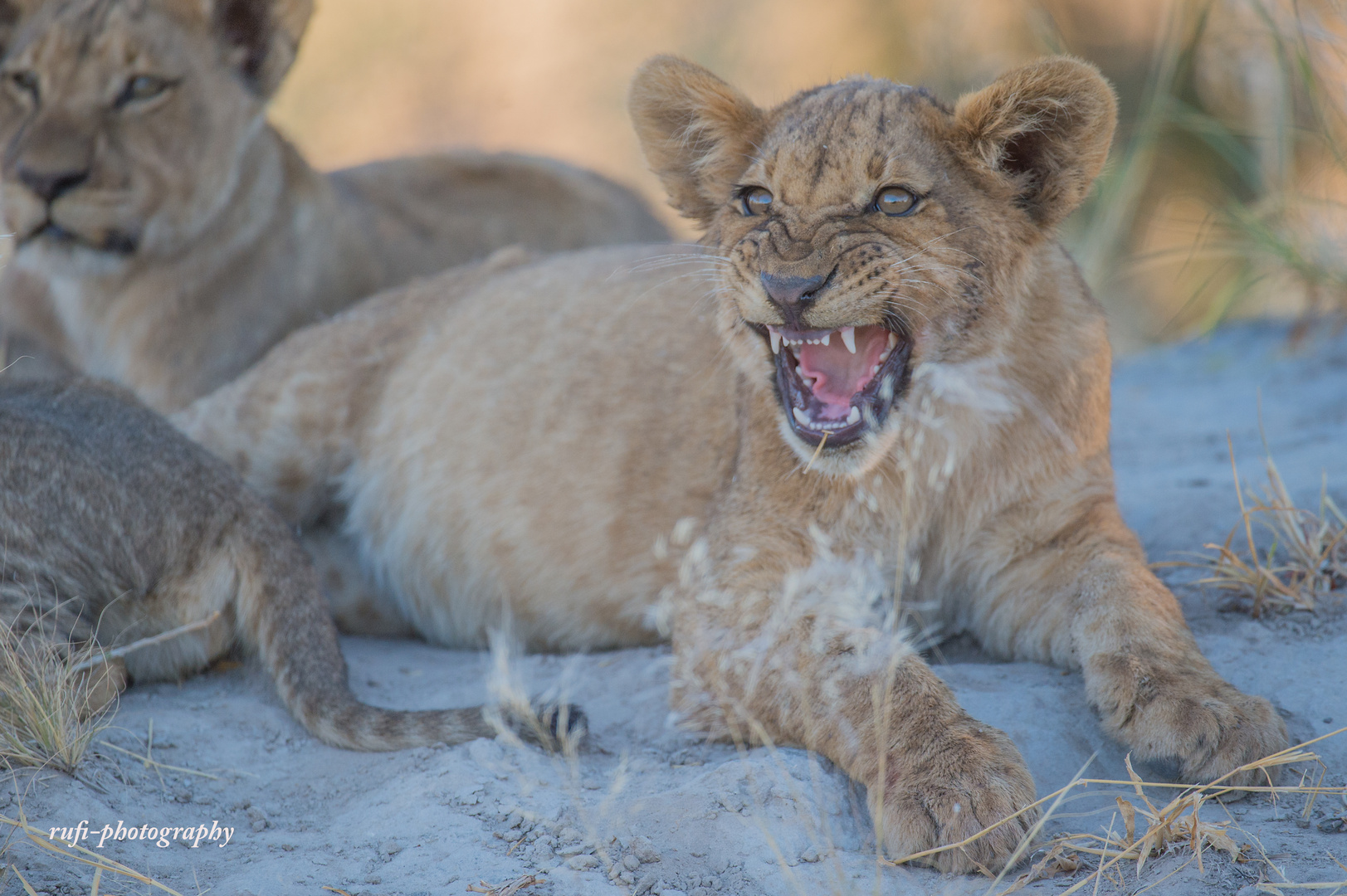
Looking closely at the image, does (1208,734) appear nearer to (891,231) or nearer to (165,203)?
(891,231)

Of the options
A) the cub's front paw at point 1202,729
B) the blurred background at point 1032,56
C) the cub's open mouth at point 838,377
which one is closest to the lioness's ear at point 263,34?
the blurred background at point 1032,56

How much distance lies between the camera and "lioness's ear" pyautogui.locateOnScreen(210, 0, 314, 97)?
4.91 m

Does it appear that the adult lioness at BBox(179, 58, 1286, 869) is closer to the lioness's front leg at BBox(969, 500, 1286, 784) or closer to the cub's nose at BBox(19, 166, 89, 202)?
the lioness's front leg at BBox(969, 500, 1286, 784)

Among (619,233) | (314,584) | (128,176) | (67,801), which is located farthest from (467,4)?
(67,801)

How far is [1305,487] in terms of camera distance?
379cm

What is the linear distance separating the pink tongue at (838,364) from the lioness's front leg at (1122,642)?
23.3 inches

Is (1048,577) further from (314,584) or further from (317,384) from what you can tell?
(317,384)

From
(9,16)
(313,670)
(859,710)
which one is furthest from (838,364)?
Answer: (9,16)

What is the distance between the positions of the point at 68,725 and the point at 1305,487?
3303 millimetres

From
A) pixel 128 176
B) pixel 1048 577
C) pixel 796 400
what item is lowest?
pixel 1048 577

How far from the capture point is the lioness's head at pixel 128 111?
174 inches

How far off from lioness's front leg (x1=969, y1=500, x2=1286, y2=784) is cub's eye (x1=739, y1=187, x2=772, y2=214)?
98 centimetres

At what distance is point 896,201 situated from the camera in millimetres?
2904

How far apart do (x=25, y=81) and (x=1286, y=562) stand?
4383 millimetres
